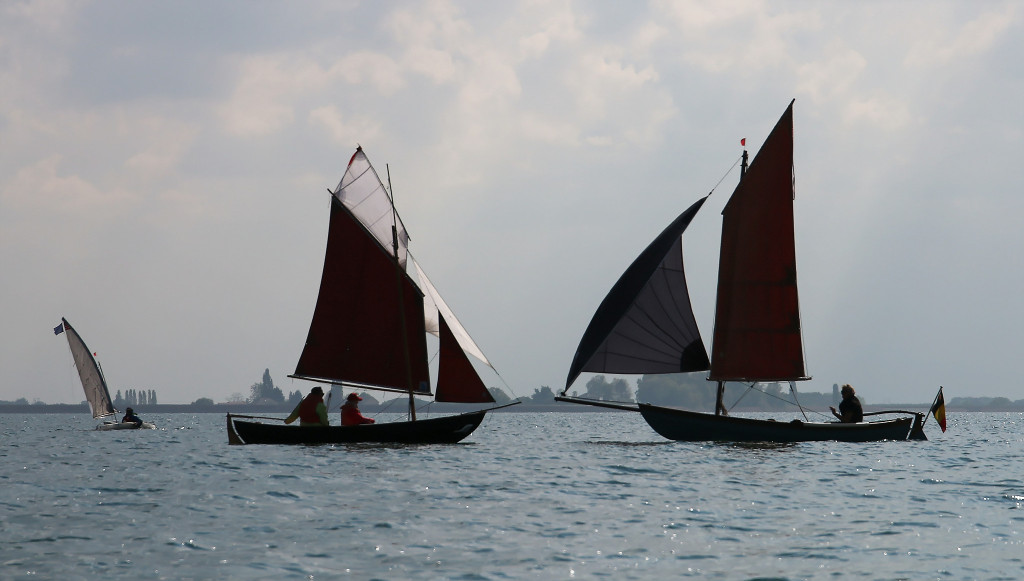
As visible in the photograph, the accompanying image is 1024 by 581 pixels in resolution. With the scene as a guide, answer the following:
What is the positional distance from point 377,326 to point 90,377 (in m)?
42.5

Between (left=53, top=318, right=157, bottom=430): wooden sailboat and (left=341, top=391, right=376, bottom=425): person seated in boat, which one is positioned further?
(left=53, top=318, right=157, bottom=430): wooden sailboat

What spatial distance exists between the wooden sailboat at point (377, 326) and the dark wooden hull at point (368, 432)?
0.17 feet

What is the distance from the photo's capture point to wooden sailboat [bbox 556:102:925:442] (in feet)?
123

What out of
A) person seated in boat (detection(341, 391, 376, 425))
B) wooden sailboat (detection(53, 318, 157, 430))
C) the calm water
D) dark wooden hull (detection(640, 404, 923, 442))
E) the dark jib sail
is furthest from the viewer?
wooden sailboat (detection(53, 318, 157, 430))

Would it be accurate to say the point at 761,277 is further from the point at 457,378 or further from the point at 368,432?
the point at 368,432

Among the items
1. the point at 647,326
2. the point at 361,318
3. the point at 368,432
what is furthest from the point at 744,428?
the point at 361,318

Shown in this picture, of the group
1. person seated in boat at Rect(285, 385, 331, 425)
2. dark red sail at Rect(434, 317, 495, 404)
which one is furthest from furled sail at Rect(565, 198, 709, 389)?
person seated in boat at Rect(285, 385, 331, 425)

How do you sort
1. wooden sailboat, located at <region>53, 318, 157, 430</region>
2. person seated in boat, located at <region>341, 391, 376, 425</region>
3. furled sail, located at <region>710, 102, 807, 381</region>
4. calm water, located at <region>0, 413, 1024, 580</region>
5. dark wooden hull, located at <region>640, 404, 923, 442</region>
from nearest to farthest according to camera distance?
1. calm water, located at <region>0, 413, 1024, 580</region>
2. person seated in boat, located at <region>341, 391, 376, 425</region>
3. dark wooden hull, located at <region>640, 404, 923, 442</region>
4. furled sail, located at <region>710, 102, 807, 381</region>
5. wooden sailboat, located at <region>53, 318, 157, 430</region>

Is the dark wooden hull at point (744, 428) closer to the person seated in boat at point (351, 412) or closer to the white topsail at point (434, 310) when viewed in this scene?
the white topsail at point (434, 310)

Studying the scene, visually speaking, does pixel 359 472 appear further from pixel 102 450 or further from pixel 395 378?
pixel 102 450

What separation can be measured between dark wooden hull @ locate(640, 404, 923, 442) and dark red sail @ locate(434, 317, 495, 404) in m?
6.41

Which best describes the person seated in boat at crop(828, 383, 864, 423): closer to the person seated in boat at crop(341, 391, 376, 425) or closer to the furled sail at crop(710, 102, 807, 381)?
the furled sail at crop(710, 102, 807, 381)

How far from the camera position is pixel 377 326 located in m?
38.8

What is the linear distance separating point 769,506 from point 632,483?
206 inches
